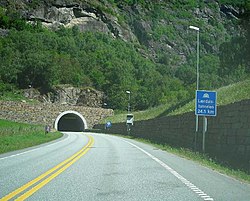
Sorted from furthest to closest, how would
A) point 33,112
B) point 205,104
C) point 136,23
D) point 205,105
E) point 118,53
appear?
point 136,23 < point 118,53 < point 33,112 < point 205,104 < point 205,105

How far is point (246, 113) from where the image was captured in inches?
591

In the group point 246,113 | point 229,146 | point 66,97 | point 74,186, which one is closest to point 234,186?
point 74,186

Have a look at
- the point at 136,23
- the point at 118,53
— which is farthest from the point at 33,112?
the point at 136,23

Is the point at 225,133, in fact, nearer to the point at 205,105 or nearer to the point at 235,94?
the point at 205,105

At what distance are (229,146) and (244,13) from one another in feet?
86.5

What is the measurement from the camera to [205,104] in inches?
818

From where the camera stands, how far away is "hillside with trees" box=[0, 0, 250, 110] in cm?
9256

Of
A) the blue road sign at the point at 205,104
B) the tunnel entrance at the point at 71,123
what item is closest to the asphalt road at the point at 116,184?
the blue road sign at the point at 205,104

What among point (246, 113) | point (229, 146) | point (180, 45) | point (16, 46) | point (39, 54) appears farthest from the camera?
point (180, 45)

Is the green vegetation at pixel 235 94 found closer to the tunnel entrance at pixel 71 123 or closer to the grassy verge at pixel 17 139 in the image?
the grassy verge at pixel 17 139

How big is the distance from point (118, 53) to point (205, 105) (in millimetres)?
113699

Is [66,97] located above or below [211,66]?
below

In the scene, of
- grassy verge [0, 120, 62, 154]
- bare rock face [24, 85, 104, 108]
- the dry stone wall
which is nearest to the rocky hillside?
bare rock face [24, 85, 104, 108]

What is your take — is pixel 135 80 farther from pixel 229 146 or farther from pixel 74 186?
pixel 74 186
